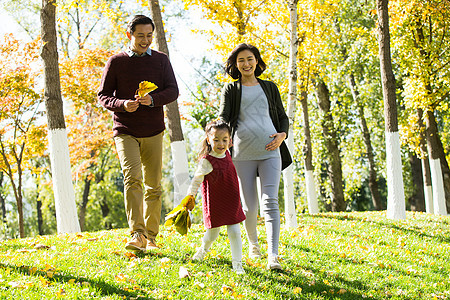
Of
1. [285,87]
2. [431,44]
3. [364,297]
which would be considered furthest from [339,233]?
[431,44]

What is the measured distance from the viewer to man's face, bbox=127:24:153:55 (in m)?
4.99

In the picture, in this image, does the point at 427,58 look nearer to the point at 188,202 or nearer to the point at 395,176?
the point at 395,176

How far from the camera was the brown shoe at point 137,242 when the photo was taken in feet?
16.1

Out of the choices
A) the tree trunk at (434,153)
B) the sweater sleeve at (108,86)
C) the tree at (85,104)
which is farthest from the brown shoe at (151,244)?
the tree trunk at (434,153)

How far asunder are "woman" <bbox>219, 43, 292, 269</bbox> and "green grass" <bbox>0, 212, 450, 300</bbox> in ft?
1.75

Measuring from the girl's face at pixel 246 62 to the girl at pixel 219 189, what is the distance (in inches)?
32.2

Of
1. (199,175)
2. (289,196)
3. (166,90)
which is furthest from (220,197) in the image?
(289,196)

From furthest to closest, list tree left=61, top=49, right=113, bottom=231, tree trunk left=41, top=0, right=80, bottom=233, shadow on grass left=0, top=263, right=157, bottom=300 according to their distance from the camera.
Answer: tree left=61, top=49, right=113, bottom=231 → tree trunk left=41, top=0, right=80, bottom=233 → shadow on grass left=0, top=263, right=157, bottom=300

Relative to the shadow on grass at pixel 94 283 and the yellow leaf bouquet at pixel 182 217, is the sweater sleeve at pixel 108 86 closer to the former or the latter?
the yellow leaf bouquet at pixel 182 217

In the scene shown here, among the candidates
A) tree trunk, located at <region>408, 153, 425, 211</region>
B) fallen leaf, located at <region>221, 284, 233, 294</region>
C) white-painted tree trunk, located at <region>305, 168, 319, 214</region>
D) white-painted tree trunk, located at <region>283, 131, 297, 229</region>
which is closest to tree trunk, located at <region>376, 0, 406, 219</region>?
white-painted tree trunk, located at <region>283, 131, 297, 229</region>

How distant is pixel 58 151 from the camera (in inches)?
358

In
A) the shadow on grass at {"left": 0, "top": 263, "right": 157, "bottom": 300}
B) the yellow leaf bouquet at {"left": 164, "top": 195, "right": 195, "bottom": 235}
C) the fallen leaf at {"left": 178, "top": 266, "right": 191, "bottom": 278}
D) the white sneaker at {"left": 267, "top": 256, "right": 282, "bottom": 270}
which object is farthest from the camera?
the white sneaker at {"left": 267, "top": 256, "right": 282, "bottom": 270}

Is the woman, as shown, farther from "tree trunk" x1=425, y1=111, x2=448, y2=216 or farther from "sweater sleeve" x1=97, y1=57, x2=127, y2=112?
"tree trunk" x1=425, y1=111, x2=448, y2=216

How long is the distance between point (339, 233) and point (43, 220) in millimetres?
28231
